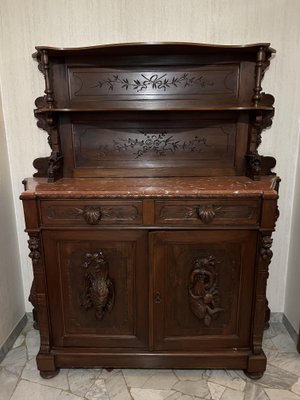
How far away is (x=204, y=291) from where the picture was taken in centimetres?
164

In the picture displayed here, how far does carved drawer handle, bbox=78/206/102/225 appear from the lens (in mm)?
1523

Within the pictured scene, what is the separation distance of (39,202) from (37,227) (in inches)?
5.0

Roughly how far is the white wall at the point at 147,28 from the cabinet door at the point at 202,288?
2.77 ft

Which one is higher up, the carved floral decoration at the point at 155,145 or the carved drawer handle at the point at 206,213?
the carved floral decoration at the point at 155,145

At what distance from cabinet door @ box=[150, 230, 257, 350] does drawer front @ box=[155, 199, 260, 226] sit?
62 millimetres

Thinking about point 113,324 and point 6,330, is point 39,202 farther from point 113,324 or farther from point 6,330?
point 6,330

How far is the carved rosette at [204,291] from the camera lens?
162 centimetres

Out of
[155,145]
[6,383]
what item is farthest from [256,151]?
[6,383]

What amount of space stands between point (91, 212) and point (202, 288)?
2.23 ft

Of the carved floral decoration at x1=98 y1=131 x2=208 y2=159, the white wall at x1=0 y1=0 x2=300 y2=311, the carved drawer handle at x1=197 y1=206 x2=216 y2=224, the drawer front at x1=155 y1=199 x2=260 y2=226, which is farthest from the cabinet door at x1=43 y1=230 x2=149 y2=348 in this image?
the white wall at x1=0 y1=0 x2=300 y2=311

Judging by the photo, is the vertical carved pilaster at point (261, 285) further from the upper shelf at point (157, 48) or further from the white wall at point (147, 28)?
the upper shelf at point (157, 48)

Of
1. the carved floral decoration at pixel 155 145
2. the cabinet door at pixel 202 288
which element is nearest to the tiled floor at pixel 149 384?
the cabinet door at pixel 202 288

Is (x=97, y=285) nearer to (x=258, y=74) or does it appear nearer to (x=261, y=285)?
(x=261, y=285)

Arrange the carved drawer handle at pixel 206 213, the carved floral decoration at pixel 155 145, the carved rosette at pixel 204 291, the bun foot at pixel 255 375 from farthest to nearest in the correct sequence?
the carved floral decoration at pixel 155 145 < the bun foot at pixel 255 375 < the carved rosette at pixel 204 291 < the carved drawer handle at pixel 206 213
